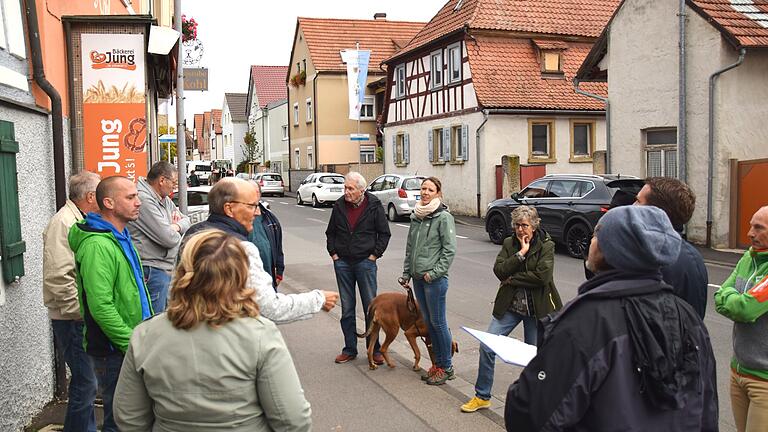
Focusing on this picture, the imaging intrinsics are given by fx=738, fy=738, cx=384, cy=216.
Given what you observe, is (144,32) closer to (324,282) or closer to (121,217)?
(121,217)

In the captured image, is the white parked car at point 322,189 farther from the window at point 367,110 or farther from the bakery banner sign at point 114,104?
the bakery banner sign at point 114,104

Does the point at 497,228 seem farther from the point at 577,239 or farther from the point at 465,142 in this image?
the point at 465,142

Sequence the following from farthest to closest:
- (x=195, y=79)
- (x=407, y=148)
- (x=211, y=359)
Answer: (x=407, y=148) → (x=195, y=79) → (x=211, y=359)

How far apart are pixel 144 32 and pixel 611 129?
1478cm

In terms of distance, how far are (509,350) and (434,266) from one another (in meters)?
3.18

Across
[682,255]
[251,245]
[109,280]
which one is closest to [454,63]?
[109,280]

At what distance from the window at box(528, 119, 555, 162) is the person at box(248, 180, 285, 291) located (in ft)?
69.4

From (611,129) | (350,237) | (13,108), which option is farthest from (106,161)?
(611,129)

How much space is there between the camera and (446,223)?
20.8 ft

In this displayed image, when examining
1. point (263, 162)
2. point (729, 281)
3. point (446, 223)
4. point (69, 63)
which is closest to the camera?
point (729, 281)

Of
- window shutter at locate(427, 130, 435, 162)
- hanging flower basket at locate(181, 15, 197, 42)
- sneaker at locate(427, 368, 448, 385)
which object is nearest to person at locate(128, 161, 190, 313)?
sneaker at locate(427, 368, 448, 385)

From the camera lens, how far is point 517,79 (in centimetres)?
2650

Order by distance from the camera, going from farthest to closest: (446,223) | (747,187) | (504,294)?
(747,187), (446,223), (504,294)

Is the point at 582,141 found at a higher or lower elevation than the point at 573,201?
higher
